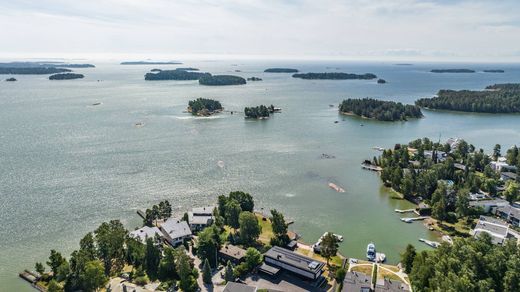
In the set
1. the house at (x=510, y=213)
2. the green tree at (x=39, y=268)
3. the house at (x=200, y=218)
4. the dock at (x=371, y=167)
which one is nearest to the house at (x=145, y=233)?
the house at (x=200, y=218)

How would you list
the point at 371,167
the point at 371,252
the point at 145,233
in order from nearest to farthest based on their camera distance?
the point at 371,252
the point at 145,233
the point at 371,167

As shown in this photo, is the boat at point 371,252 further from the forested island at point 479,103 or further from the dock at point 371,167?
the forested island at point 479,103

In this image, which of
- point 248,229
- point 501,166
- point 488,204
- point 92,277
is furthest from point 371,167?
point 92,277

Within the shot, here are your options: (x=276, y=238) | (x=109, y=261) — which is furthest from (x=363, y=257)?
(x=109, y=261)

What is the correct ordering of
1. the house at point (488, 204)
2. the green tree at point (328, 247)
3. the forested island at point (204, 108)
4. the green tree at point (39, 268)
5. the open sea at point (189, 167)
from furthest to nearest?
the forested island at point (204, 108) < the house at point (488, 204) < the open sea at point (189, 167) < the green tree at point (328, 247) < the green tree at point (39, 268)

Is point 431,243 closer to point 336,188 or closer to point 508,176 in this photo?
point 336,188

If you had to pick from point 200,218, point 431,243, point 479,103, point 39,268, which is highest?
point 479,103

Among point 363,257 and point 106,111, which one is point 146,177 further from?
point 106,111
